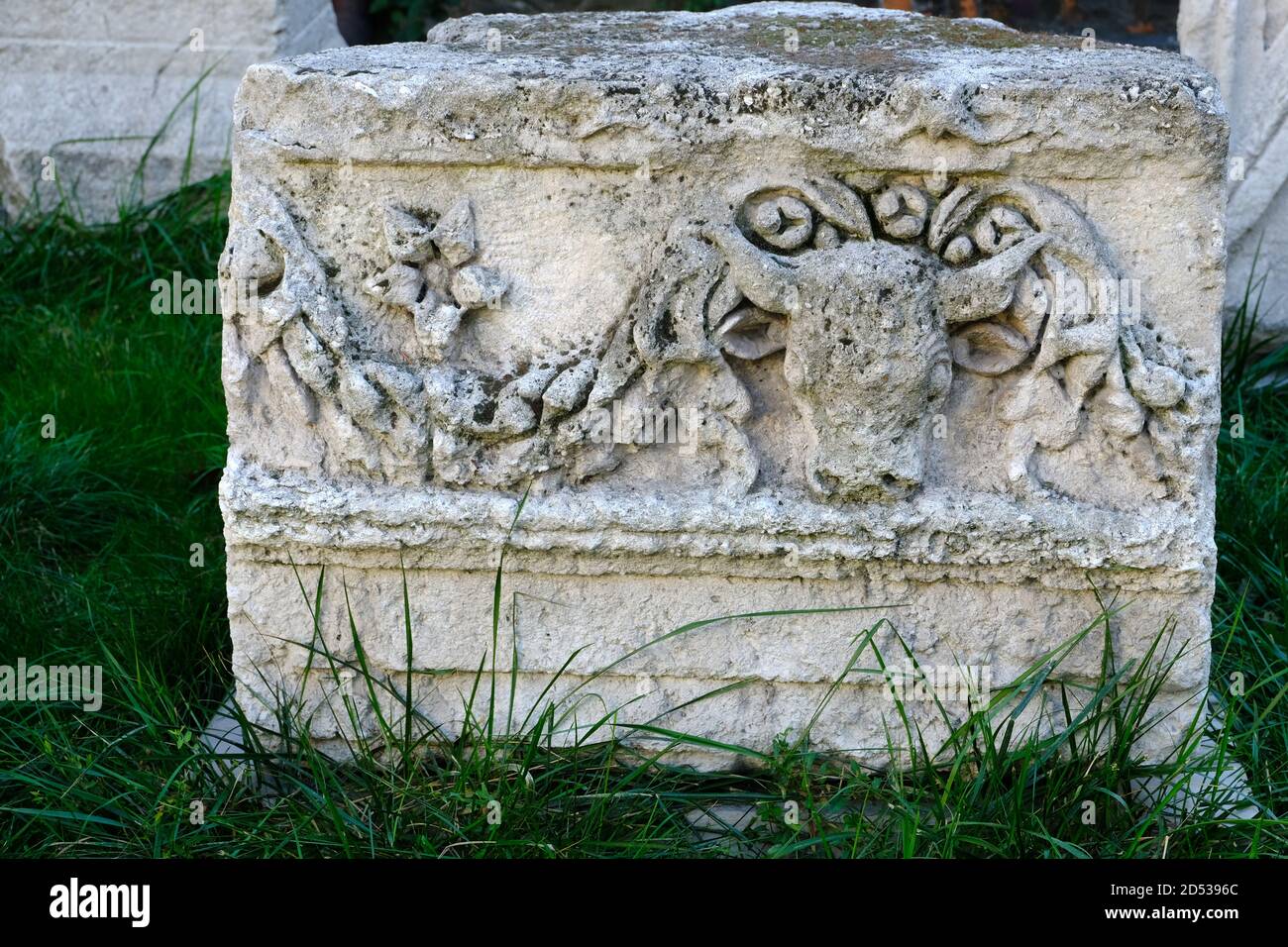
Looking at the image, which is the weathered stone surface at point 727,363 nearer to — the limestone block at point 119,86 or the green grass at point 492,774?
the green grass at point 492,774

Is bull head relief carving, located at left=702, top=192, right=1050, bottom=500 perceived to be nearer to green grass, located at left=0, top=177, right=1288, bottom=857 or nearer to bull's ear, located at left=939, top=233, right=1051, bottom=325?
bull's ear, located at left=939, top=233, right=1051, bottom=325

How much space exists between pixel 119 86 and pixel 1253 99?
3047 millimetres

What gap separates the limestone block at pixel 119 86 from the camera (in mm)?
4250

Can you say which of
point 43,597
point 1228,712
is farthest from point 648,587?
point 43,597

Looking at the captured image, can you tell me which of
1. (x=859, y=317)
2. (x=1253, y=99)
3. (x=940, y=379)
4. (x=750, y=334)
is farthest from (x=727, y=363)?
(x=1253, y=99)

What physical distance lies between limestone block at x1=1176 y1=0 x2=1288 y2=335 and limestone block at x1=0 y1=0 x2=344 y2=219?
8.13 feet

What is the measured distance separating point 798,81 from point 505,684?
1.05 m

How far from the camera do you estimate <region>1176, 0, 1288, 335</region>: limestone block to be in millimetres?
3650

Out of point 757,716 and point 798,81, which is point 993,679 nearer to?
point 757,716

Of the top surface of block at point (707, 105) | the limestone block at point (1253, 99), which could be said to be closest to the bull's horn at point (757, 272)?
the top surface of block at point (707, 105)

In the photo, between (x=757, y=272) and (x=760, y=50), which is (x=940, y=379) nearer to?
(x=757, y=272)

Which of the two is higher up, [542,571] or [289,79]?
[289,79]

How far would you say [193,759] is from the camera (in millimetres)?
2342

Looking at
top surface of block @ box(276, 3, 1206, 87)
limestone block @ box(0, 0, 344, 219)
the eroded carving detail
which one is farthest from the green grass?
limestone block @ box(0, 0, 344, 219)
